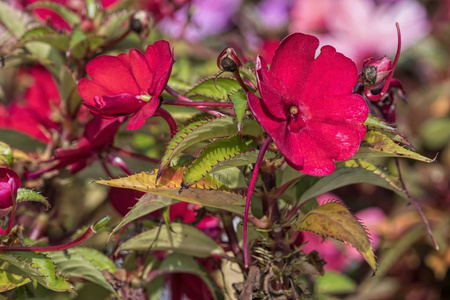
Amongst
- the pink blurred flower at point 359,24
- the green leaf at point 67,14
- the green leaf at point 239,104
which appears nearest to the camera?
the green leaf at point 239,104

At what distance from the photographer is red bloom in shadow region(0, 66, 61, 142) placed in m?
0.90

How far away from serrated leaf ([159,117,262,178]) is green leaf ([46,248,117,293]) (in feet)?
0.64

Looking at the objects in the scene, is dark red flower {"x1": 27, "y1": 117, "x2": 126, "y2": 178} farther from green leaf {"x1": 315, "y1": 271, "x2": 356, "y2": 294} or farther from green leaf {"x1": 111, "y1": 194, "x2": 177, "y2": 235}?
green leaf {"x1": 315, "y1": 271, "x2": 356, "y2": 294}

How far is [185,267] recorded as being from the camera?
0.69 m

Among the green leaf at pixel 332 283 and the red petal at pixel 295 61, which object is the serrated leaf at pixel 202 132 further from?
the green leaf at pixel 332 283

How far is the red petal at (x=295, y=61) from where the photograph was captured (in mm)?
533

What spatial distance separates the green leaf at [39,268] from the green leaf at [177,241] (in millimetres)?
95

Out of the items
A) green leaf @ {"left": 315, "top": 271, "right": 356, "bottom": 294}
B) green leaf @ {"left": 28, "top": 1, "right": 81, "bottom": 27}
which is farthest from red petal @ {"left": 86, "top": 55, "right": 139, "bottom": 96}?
green leaf @ {"left": 315, "top": 271, "right": 356, "bottom": 294}

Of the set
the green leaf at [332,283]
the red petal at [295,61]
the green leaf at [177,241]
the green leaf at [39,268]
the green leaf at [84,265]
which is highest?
the red petal at [295,61]

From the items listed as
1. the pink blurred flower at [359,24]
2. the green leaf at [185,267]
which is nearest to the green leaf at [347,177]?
the green leaf at [185,267]

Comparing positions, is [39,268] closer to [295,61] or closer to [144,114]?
[144,114]

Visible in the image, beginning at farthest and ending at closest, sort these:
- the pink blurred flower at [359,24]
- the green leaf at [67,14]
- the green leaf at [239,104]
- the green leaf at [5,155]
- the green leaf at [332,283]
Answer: the pink blurred flower at [359,24]
the green leaf at [332,283]
the green leaf at [67,14]
the green leaf at [5,155]
the green leaf at [239,104]

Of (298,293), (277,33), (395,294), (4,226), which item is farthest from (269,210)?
(277,33)

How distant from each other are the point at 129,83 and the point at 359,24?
130 cm
